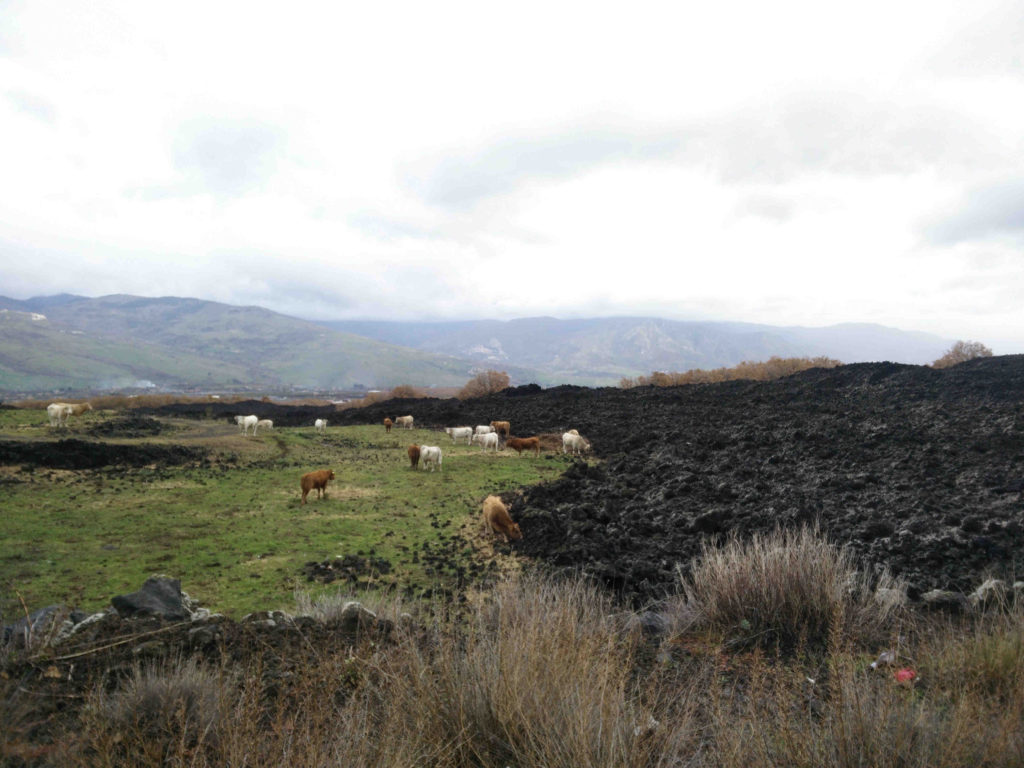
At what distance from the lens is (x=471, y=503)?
524 inches

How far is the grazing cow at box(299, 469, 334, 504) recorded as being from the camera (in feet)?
42.2

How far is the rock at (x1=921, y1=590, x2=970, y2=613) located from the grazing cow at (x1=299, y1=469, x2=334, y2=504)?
12.2 m

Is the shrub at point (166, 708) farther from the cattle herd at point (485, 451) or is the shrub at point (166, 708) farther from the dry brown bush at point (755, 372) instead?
the dry brown bush at point (755, 372)

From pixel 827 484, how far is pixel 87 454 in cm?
2080

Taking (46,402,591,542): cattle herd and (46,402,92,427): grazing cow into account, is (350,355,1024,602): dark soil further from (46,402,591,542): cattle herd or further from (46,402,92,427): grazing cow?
(46,402,92,427): grazing cow

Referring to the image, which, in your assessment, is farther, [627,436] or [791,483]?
[627,436]

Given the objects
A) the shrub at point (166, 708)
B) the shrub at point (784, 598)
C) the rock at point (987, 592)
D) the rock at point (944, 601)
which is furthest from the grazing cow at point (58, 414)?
the rock at point (987, 592)

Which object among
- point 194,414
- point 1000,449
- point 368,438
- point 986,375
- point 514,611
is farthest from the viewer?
point 194,414

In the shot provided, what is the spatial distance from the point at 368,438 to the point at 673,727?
24.7m

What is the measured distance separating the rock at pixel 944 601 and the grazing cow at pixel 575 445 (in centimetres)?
1567

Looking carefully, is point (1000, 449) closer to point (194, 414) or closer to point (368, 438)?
point (368, 438)

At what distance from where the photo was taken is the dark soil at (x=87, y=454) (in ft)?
49.2

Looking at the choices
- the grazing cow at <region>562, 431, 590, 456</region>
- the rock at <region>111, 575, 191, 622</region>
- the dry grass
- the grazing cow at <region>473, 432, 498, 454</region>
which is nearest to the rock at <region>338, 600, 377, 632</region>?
the dry grass

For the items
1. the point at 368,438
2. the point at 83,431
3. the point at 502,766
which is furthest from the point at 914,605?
the point at 83,431
